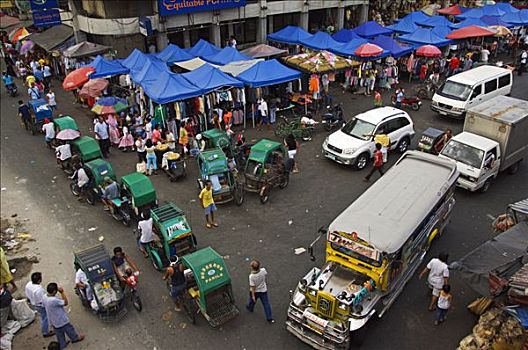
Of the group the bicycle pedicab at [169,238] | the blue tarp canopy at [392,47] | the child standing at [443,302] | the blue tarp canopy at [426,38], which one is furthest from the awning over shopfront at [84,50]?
the child standing at [443,302]

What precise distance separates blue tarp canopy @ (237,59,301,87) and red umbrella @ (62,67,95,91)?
288 inches

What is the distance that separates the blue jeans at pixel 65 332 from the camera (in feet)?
29.0

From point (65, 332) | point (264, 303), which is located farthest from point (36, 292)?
point (264, 303)

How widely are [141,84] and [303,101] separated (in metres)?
7.47

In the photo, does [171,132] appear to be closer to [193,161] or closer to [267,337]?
[193,161]

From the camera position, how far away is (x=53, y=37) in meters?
26.4

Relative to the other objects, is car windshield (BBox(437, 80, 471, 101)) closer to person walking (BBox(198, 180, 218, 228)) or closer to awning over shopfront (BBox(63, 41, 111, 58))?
person walking (BBox(198, 180, 218, 228))

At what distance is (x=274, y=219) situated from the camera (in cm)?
1330

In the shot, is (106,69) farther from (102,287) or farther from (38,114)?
(102,287)

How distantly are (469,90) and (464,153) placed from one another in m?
6.70

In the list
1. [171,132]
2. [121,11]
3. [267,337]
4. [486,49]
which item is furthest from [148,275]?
[486,49]

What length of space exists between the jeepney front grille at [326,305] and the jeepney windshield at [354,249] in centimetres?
113

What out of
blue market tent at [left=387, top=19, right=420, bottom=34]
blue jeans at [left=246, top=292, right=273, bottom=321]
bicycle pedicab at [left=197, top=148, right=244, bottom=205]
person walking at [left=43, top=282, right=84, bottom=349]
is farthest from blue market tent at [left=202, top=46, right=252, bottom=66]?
person walking at [left=43, top=282, right=84, bottom=349]

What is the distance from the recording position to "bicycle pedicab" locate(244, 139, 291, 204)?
14094mm
